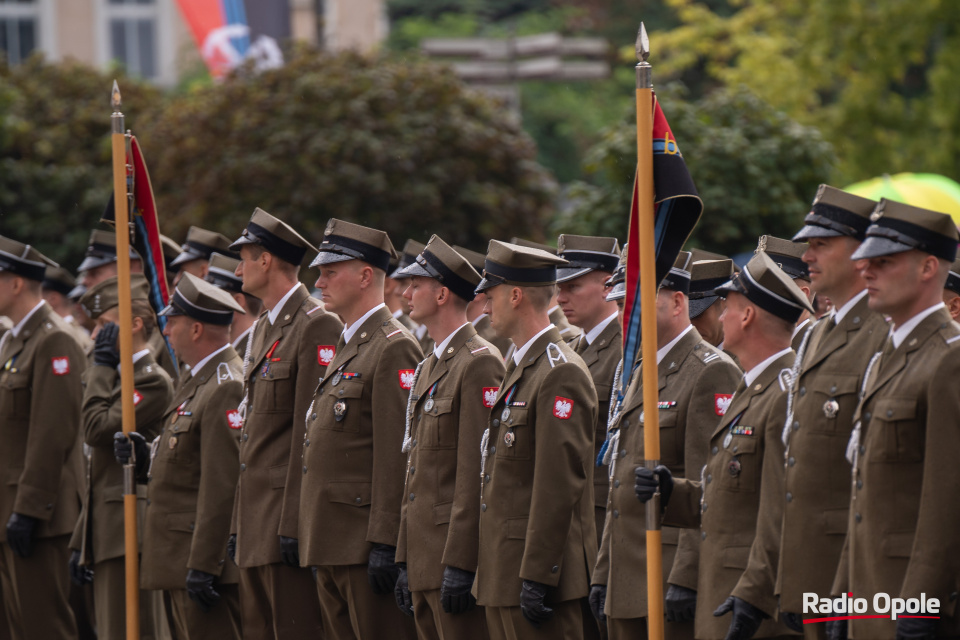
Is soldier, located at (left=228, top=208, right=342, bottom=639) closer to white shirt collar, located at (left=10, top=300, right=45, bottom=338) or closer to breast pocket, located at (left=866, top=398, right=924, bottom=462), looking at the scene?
white shirt collar, located at (left=10, top=300, right=45, bottom=338)

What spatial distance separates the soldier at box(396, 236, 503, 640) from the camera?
20.0ft

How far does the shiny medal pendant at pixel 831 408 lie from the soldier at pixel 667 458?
2.81 ft

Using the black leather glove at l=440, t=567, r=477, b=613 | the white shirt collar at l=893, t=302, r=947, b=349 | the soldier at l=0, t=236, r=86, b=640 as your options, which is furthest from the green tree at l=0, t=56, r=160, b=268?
the white shirt collar at l=893, t=302, r=947, b=349

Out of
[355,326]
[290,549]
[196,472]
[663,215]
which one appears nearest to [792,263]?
[663,215]

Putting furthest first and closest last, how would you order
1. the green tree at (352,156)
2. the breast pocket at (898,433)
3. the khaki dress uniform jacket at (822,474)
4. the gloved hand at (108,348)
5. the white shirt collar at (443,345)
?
the green tree at (352,156) → the gloved hand at (108,348) → the white shirt collar at (443,345) → the khaki dress uniform jacket at (822,474) → the breast pocket at (898,433)

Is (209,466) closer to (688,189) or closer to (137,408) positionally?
(137,408)

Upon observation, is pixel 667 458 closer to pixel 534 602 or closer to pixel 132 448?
pixel 534 602

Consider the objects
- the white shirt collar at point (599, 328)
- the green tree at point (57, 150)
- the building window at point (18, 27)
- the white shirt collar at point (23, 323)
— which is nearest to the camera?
the white shirt collar at point (599, 328)

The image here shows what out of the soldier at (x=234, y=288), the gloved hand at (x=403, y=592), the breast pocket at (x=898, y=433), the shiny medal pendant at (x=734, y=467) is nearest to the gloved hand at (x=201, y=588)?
the gloved hand at (x=403, y=592)

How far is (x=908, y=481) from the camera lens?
14.4 ft

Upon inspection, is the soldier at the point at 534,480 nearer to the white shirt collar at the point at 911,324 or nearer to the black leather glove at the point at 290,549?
the black leather glove at the point at 290,549

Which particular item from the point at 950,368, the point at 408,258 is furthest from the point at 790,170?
the point at 950,368

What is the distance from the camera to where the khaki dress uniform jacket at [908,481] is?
423 cm

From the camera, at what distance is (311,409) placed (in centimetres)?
679
